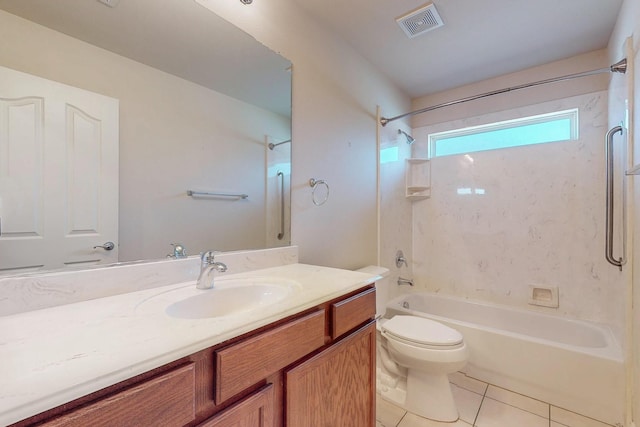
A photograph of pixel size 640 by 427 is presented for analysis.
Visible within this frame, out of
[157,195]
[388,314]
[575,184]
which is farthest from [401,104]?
[157,195]

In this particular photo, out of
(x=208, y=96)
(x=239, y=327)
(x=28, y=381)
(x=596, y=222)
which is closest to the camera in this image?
(x=28, y=381)

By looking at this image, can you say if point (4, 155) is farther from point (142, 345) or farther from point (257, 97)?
point (257, 97)

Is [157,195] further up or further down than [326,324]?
further up

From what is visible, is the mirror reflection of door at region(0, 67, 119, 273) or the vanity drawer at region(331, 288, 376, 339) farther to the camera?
the vanity drawer at region(331, 288, 376, 339)

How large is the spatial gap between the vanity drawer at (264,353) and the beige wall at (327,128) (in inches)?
29.5

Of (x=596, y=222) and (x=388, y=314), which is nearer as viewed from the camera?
(x=596, y=222)

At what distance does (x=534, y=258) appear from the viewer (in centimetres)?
226

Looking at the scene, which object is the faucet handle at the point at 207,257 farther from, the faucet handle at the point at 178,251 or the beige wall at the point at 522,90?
the beige wall at the point at 522,90

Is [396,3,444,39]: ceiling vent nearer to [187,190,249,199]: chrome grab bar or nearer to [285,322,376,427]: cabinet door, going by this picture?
[187,190,249,199]: chrome grab bar

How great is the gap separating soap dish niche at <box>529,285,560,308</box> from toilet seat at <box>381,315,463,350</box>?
1.09m

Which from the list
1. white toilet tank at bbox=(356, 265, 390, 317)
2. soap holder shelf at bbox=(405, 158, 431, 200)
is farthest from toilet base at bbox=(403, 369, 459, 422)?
soap holder shelf at bbox=(405, 158, 431, 200)

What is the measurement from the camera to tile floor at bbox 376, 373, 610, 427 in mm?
1534

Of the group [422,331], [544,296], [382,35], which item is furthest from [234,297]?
[544,296]

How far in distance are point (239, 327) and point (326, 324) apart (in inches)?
14.9
